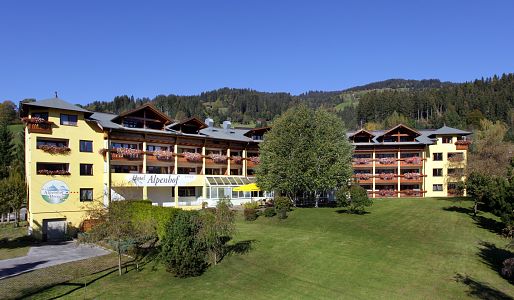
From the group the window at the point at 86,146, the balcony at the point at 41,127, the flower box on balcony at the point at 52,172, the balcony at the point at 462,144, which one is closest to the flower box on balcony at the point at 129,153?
the window at the point at 86,146

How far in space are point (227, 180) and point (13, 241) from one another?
27002 millimetres

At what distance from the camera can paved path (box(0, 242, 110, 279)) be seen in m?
27.8

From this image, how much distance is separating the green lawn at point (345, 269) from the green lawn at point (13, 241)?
1365 cm

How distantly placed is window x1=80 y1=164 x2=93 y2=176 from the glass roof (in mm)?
15773

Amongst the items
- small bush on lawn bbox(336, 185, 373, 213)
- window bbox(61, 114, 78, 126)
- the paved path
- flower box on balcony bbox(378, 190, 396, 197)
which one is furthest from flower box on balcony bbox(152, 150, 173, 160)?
flower box on balcony bbox(378, 190, 396, 197)

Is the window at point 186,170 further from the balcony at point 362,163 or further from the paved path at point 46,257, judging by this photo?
the balcony at point 362,163

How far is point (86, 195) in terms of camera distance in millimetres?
Result: 44344

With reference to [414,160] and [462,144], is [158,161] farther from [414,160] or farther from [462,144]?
[462,144]

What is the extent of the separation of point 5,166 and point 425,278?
248ft

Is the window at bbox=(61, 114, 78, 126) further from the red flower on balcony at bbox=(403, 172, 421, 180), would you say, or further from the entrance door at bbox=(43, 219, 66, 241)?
the red flower on balcony at bbox=(403, 172, 421, 180)

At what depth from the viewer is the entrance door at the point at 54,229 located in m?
40.7

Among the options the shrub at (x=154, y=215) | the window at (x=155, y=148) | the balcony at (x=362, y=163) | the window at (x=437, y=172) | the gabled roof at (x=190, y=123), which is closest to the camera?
the shrub at (x=154, y=215)

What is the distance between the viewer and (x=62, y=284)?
23.2 metres

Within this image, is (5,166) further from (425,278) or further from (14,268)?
(425,278)
